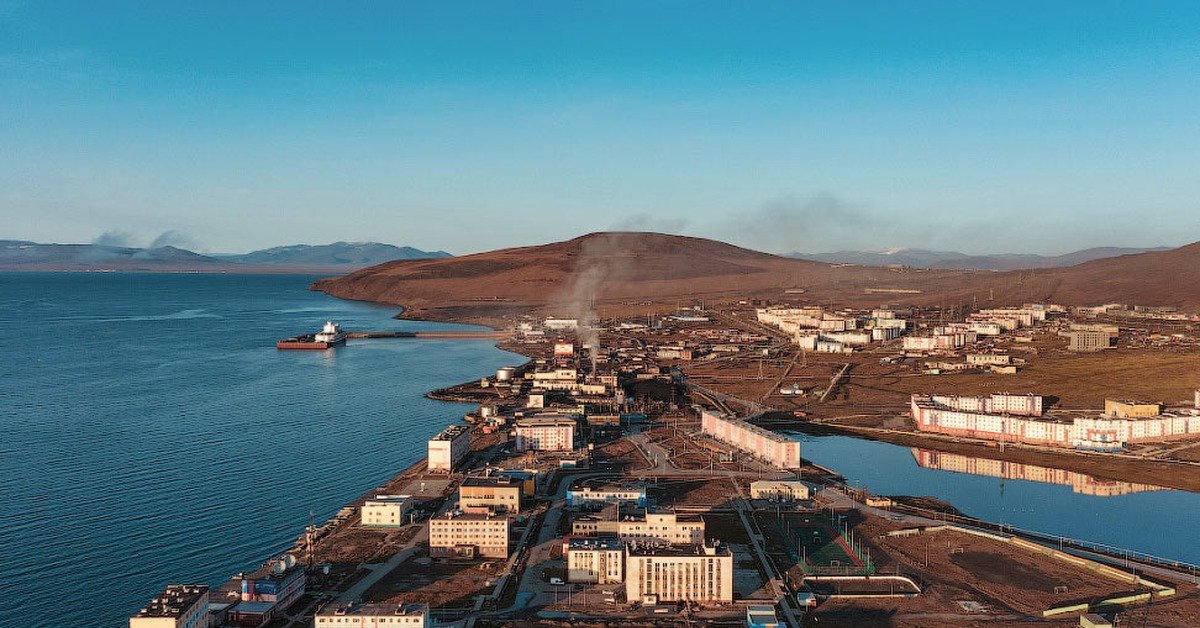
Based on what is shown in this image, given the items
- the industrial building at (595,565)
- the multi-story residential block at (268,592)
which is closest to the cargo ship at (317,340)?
the multi-story residential block at (268,592)

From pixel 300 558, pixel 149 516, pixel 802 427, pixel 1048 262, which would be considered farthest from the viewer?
pixel 1048 262

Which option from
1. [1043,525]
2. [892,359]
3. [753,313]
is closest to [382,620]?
[1043,525]

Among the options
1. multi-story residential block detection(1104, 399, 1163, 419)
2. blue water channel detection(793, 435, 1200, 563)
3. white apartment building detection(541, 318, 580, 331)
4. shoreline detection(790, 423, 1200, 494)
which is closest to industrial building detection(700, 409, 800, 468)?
blue water channel detection(793, 435, 1200, 563)

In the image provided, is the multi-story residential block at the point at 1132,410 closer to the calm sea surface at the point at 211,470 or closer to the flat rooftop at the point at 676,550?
the calm sea surface at the point at 211,470

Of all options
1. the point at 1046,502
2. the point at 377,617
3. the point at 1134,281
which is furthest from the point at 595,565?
the point at 1134,281

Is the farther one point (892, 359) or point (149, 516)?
point (892, 359)

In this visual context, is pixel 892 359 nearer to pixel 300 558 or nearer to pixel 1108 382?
pixel 1108 382
